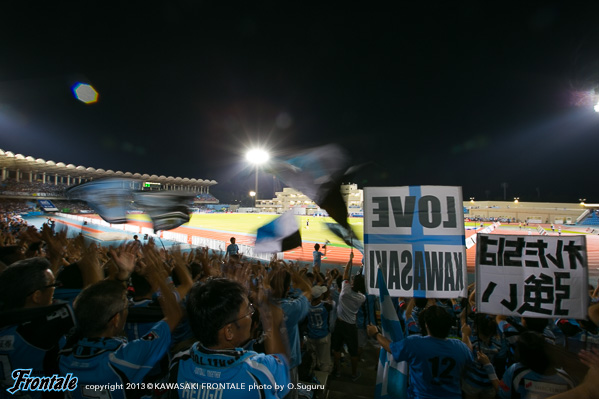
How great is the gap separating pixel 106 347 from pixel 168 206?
655cm

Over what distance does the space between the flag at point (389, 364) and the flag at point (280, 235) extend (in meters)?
5.08

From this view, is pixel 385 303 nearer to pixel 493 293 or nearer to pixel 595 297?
pixel 493 293

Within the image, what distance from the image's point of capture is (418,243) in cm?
327

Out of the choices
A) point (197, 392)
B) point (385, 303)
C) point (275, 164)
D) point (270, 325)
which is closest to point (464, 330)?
point (385, 303)

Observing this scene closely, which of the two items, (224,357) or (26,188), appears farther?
(26,188)

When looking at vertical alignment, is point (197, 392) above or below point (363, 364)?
above

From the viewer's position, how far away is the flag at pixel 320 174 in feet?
24.0

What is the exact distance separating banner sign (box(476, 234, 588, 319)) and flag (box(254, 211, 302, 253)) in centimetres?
510

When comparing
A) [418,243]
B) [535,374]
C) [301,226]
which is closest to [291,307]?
[418,243]

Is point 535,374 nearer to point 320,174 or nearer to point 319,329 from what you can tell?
point 319,329

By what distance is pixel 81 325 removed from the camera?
163 cm

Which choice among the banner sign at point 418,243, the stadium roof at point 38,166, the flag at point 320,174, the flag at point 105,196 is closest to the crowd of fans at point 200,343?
the banner sign at point 418,243

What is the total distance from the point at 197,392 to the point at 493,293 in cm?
311

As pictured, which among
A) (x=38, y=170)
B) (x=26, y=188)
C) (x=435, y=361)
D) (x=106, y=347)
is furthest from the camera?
(x=38, y=170)
